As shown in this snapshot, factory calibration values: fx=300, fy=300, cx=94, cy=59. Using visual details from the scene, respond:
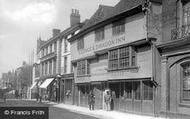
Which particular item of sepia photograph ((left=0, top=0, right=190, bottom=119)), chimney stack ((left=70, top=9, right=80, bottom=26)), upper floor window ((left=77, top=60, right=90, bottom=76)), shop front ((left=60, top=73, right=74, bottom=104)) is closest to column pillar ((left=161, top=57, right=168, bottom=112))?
sepia photograph ((left=0, top=0, right=190, bottom=119))

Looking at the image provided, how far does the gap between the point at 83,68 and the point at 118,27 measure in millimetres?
8592

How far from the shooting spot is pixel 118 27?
2427 cm

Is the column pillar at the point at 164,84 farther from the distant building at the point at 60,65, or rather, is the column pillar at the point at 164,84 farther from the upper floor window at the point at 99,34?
the distant building at the point at 60,65

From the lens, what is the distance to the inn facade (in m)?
20.1

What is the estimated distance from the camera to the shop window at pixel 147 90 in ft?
66.5

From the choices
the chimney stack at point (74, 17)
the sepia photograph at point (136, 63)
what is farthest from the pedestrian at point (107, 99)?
the chimney stack at point (74, 17)

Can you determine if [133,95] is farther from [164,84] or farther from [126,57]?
[164,84]

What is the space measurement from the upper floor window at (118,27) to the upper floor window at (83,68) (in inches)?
262

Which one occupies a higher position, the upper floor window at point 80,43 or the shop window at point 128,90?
the upper floor window at point 80,43

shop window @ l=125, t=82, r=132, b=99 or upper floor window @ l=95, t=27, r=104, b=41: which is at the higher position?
upper floor window @ l=95, t=27, r=104, b=41

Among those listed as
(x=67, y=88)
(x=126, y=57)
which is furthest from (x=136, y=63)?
(x=67, y=88)

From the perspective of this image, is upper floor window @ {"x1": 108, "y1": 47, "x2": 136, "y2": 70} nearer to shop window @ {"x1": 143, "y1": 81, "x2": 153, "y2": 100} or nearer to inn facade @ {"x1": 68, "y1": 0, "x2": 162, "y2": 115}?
inn facade @ {"x1": 68, "y1": 0, "x2": 162, "y2": 115}

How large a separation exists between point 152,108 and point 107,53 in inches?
306

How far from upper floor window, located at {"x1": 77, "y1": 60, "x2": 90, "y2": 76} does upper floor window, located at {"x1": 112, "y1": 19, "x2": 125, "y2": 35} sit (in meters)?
6.65
